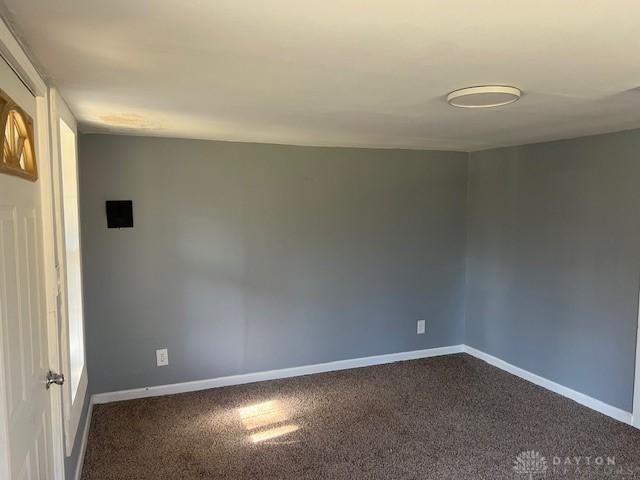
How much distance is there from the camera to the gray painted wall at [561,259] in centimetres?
304

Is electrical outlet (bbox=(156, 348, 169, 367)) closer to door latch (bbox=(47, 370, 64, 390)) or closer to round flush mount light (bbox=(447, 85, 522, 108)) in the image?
door latch (bbox=(47, 370, 64, 390))

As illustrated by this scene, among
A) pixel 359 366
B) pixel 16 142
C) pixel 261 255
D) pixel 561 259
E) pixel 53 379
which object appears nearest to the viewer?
pixel 16 142

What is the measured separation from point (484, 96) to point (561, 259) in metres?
2.05

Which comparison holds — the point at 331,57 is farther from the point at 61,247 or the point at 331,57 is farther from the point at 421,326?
the point at 421,326

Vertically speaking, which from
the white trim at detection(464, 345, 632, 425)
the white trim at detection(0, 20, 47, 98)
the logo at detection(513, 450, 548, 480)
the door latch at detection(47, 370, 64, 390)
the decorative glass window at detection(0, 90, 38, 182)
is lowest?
the logo at detection(513, 450, 548, 480)

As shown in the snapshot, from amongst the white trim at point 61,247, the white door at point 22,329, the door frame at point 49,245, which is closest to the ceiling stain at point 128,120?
the white trim at point 61,247

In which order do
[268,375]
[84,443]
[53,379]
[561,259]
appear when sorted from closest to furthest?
[53,379], [84,443], [561,259], [268,375]

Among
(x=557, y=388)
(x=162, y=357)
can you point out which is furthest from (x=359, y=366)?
(x=162, y=357)

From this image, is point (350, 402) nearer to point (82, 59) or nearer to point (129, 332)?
point (129, 332)

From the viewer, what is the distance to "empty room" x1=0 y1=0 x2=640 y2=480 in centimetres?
131

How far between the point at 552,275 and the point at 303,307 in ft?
6.43

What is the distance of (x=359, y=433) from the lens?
2.91 meters

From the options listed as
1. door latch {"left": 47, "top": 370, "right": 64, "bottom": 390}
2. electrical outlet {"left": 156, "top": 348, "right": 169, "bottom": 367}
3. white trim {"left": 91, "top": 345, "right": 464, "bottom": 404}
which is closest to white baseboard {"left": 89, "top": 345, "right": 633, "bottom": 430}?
white trim {"left": 91, "top": 345, "right": 464, "bottom": 404}

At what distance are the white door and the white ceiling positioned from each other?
0.29 metres
